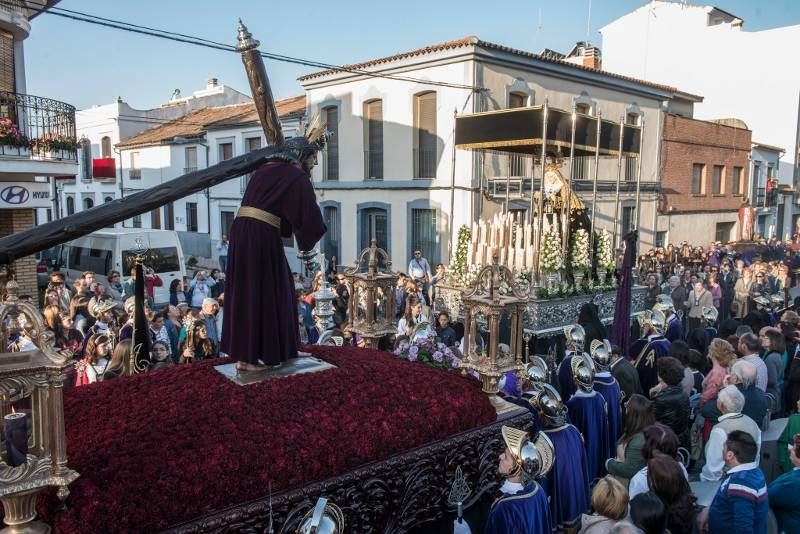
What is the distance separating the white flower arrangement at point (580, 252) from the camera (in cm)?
1066

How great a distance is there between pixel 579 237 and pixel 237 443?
8.59 m

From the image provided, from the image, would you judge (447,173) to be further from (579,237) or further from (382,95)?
(579,237)

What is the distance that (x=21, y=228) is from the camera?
512 inches

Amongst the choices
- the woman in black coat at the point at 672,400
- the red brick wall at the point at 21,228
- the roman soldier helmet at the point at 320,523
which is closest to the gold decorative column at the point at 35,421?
the roman soldier helmet at the point at 320,523

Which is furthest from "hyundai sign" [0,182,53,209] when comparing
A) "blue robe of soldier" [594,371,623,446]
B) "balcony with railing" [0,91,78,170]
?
"blue robe of soldier" [594,371,623,446]

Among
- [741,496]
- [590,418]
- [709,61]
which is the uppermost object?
[709,61]

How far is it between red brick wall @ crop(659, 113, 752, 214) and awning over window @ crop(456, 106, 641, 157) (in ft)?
38.8

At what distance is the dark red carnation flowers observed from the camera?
3.08m

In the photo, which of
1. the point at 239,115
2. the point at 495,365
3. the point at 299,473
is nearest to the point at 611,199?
the point at 239,115

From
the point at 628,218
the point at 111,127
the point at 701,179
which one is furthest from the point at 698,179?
the point at 111,127

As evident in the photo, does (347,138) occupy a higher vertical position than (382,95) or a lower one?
lower

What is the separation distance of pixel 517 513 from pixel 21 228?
13203 millimetres

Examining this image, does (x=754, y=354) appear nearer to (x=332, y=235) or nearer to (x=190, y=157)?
(x=332, y=235)

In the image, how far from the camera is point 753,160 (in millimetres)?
27984
